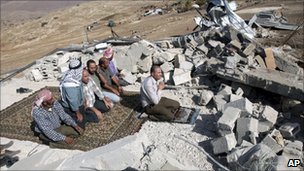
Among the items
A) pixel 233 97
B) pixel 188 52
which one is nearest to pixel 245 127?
pixel 233 97

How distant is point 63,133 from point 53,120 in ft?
1.01

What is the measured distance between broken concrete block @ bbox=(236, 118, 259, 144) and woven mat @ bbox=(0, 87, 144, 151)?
1.91 m

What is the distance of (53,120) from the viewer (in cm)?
660

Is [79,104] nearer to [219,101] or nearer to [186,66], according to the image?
[219,101]

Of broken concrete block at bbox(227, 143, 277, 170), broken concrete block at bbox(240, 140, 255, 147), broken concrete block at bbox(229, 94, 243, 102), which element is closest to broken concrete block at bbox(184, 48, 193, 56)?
broken concrete block at bbox(229, 94, 243, 102)

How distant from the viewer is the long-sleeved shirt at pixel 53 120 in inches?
253

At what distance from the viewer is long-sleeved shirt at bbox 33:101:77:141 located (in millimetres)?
6434

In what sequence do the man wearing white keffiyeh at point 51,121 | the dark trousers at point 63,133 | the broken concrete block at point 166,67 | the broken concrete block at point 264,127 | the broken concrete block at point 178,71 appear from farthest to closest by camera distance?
the broken concrete block at point 166,67, the broken concrete block at point 178,71, the dark trousers at point 63,133, the man wearing white keffiyeh at point 51,121, the broken concrete block at point 264,127

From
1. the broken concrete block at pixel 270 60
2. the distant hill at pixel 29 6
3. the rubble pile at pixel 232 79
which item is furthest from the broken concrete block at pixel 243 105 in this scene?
the distant hill at pixel 29 6

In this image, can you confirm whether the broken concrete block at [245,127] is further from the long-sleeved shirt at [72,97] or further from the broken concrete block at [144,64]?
the broken concrete block at [144,64]

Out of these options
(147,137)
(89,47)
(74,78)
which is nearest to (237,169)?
(147,137)

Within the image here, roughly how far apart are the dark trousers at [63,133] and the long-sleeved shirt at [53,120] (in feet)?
0.26

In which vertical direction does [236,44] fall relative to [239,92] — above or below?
above

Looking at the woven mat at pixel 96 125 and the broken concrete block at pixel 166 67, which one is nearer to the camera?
the woven mat at pixel 96 125
